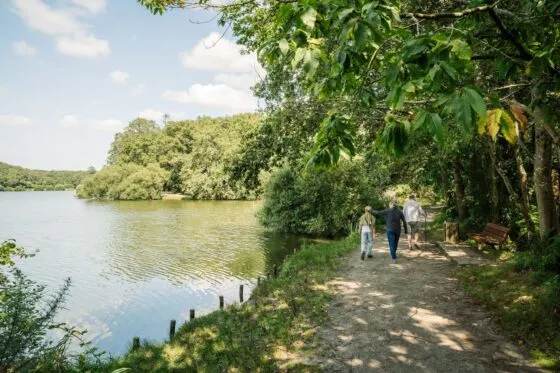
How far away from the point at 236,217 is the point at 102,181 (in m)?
47.4

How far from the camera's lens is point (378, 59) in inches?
136

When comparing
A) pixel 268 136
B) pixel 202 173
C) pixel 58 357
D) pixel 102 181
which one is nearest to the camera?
pixel 58 357

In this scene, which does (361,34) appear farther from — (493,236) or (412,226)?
(412,226)

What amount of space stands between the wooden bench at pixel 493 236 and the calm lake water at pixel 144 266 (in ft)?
30.7

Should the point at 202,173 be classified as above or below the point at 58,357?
above

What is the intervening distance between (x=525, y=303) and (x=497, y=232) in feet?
14.8

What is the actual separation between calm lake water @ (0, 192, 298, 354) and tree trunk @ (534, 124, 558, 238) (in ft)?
36.2

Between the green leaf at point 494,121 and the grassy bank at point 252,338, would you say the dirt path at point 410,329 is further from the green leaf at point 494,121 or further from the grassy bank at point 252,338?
the green leaf at point 494,121

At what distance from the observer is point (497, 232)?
10828 millimetres

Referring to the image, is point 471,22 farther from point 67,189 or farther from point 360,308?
point 67,189

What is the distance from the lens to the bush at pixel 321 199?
23281 millimetres

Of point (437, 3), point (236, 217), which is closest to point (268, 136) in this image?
point (437, 3)

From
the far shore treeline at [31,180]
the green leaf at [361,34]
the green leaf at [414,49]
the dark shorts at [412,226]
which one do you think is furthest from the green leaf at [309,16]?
the far shore treeline at [31,180]

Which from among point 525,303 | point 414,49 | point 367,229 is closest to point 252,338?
point 525,303
